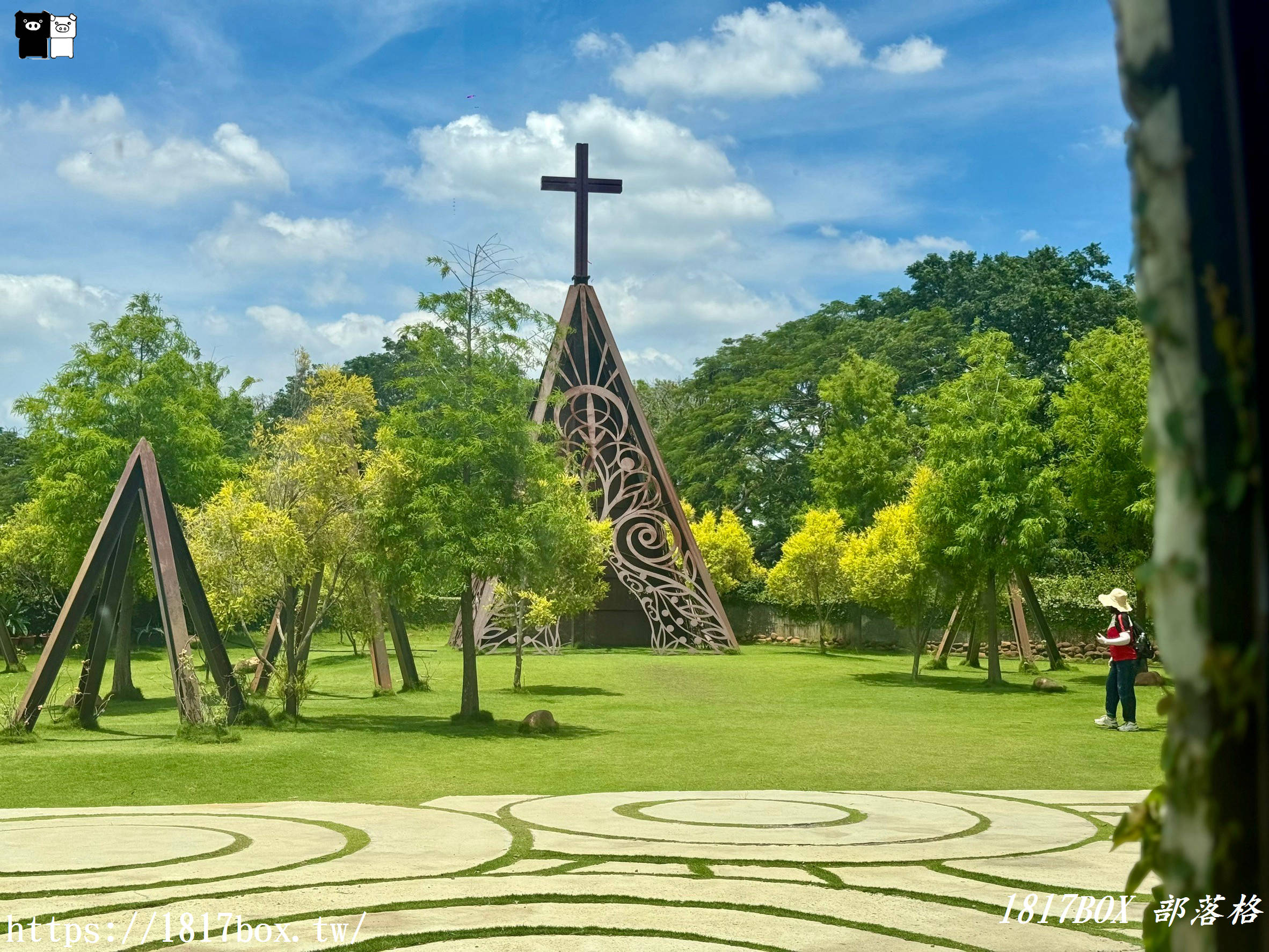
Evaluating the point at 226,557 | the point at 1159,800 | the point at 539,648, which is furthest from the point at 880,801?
the point at 539,648

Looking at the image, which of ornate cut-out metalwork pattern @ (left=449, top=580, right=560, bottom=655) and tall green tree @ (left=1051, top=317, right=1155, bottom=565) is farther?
ornate cut-out metalwork pattern @ (left=449, top=580, right=560, bottom=655)

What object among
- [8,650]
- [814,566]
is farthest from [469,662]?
[814,566]

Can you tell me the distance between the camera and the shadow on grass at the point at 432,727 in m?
14.0

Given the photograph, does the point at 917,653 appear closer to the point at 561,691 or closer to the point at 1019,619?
the point at 1019,619

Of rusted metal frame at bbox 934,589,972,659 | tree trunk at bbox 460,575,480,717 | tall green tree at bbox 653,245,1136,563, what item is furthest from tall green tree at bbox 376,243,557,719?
tall green tree at bbox 653,245,1136,563

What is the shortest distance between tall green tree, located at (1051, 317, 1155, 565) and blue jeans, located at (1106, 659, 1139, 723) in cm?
905

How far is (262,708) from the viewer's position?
14586 millimetres

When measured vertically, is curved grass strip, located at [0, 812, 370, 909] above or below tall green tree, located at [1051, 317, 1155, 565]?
below

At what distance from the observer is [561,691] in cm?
2003

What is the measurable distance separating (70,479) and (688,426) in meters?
29.1

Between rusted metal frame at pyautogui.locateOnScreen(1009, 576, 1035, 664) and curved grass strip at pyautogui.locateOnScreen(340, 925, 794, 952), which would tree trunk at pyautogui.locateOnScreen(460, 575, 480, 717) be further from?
rusted metal frame at pyautogui.locateOnScreen(1009, 576, 1035, 664)

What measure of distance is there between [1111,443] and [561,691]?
11.9 metres

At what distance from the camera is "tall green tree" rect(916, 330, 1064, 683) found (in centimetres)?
2145

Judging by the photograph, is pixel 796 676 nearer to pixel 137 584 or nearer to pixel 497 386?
pixel 497 386
